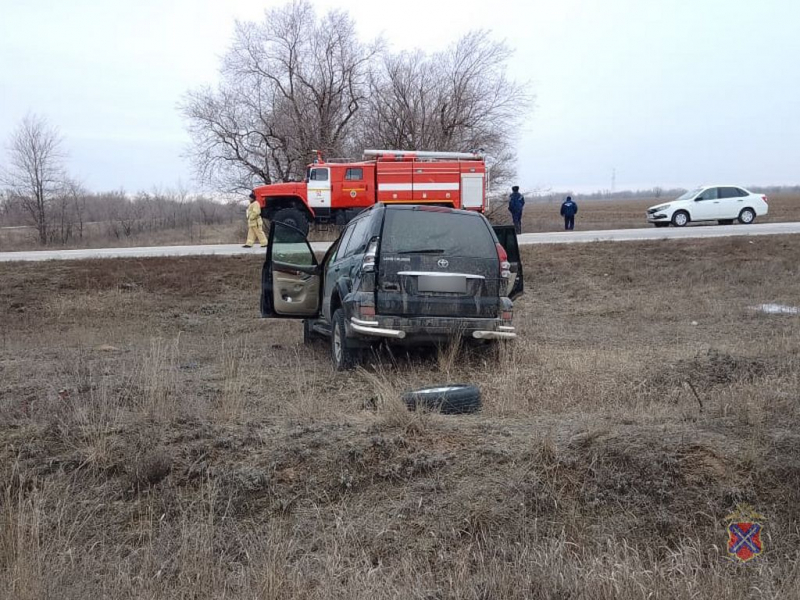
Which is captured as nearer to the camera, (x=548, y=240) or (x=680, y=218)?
(x=548, y=240)

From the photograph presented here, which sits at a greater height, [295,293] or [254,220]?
[254,220]

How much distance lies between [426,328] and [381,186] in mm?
16890

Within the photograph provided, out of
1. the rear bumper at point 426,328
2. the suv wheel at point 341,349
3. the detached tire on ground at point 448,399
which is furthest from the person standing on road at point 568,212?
the detached tire on ground at point 448,399

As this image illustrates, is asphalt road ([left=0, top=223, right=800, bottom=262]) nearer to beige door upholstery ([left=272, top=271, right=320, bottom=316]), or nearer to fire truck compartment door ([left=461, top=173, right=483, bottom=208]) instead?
fire truck compartment door ([left=461, top=173, right=483, bottom=208])

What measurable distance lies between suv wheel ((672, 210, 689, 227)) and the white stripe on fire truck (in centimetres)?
933

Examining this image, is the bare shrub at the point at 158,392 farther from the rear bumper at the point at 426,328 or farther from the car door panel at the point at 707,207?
the car door panel at the point at 707,207

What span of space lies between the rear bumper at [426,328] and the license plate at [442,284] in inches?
11.3

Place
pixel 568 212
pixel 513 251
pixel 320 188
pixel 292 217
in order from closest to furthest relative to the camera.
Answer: pixel 513 251, pixel 292 217, pixel 320 188, pixel 568 212

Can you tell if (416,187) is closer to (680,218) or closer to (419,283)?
(680,218)

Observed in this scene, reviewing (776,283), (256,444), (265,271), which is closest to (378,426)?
(256,444)

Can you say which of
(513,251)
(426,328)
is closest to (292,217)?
(513,251)

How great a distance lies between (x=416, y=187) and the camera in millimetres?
22828

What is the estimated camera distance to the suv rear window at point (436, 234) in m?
6.65

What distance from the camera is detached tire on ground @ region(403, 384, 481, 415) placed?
194 inches
